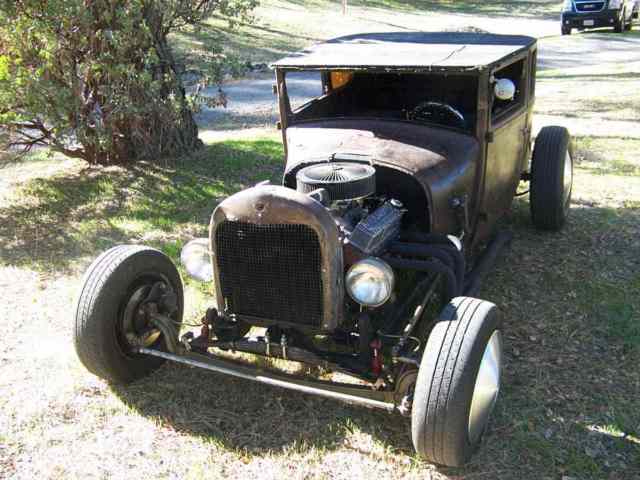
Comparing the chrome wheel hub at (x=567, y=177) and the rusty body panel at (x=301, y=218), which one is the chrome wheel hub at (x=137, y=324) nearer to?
the rusty body panel at (x=301, y=218)

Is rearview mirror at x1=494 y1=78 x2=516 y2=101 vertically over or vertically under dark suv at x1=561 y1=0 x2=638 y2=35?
over

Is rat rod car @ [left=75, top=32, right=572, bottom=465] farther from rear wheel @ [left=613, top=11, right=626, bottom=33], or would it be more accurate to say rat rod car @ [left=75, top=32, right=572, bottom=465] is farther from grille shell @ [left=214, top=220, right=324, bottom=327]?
rear wheel @ [left=613, top=11, right=626, bottom=33]

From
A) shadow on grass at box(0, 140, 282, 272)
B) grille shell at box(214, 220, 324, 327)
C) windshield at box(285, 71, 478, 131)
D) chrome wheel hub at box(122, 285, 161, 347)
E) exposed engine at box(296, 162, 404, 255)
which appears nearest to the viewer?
grille shell at box(214, 220, 324, 327)

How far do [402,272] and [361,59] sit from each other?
1.34 meters

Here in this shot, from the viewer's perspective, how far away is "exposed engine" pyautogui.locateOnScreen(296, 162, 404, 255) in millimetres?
3182

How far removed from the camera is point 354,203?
11.4ft

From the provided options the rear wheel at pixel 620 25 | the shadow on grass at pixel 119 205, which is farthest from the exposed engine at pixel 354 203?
the rear wheel at pixel 620 25

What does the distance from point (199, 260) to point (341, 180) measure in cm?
85

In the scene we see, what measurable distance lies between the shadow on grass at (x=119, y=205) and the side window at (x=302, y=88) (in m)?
3.55

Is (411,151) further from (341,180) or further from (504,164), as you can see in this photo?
(504,164)

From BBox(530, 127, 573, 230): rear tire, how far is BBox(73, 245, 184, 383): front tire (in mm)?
2965

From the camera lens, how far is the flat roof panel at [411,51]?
377 cm

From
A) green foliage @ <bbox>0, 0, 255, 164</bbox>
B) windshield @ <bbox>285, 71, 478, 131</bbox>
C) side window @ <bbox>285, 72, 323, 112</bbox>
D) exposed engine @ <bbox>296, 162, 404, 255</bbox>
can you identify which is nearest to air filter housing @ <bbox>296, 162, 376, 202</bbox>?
exposed engine @ <bbox>296, 162, 404, 255</bbox>

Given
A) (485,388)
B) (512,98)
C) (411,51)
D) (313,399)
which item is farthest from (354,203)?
(512,98)
